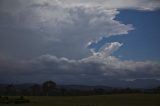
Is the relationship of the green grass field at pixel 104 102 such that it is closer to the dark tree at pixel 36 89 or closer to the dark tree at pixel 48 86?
the dark tree at pixel 48 86

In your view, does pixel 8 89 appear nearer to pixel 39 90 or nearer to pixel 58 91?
pixel 39 90

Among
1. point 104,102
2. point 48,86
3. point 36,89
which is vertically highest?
point 48,86

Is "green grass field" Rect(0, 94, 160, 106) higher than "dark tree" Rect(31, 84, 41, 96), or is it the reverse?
"dark tree" Rect(31, 84, 41, 96)

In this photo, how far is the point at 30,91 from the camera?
19750cm

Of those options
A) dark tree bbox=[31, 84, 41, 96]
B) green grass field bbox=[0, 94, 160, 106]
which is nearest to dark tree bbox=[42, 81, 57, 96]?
dark tree bbox=[31, 84, 41, 96]

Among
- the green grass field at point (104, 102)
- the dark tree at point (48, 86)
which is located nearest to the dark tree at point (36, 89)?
the dark tree at point (48, 86)

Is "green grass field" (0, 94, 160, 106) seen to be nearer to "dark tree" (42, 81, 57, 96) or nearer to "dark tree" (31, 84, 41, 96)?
"dark tree" (42, 81, 57, 96)

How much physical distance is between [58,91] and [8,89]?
3426 cm

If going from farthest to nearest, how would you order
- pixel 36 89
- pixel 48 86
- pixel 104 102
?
pixel 36 89, pixel 48 86, pixel 104 102

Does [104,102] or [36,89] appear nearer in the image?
[104,102]

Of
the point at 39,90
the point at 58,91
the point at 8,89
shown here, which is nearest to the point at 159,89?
the point at 58,91

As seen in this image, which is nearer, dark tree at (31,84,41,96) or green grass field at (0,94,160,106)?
green grass field at (0,94,160,106)

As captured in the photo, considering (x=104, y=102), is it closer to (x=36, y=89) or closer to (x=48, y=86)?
(x=48, y=86)

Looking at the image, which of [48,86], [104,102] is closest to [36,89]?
[48,86]
